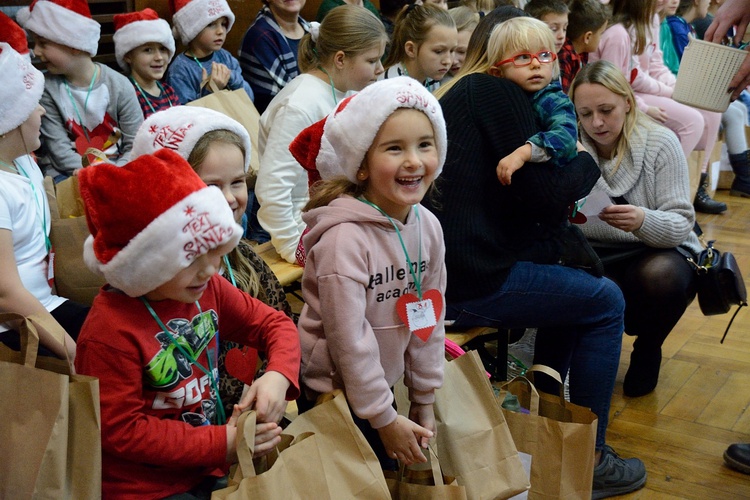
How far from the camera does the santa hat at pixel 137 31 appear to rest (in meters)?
3.57

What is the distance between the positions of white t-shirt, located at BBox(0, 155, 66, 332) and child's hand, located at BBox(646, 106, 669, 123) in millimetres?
4090

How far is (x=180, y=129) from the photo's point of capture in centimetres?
178

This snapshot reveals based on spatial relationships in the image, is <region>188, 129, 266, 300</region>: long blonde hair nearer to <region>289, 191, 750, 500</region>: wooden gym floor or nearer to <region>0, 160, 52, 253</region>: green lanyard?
<region>0, 160, 52, 253</region>: green lanyard

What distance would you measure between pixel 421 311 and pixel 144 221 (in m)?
0.72

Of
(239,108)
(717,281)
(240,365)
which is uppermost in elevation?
(240,365)

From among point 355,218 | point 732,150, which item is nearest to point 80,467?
point 355,218

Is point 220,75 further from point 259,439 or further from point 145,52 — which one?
point 259,439

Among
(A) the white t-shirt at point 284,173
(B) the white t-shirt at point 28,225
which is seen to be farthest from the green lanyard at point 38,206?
(A) the white t-shirt at point 284,173

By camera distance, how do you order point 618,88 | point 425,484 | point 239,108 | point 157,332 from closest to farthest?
point 157,332
point 425,484
point 618,88
point 239,108

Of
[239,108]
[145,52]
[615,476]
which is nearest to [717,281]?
[615,476]

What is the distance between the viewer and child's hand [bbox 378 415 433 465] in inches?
71.0

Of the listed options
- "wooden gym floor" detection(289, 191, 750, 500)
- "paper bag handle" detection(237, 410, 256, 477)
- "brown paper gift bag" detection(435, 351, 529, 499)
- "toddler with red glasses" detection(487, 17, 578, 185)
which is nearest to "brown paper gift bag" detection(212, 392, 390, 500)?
"paper bag handle" detection(237, 410, 256, 477)

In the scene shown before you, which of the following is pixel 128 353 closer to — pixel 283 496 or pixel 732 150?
pixel 283 496

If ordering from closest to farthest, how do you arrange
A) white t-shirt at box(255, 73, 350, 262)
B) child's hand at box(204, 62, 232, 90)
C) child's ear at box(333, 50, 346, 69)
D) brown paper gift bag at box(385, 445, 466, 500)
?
brown paper gift bag at box(385, 445, 466, 500) < white t-shirt at box(255, 73, 350, 262) < child's ear at box(333, 50, 346, 69) < child's hand at box(204, 62, 232, 90)
